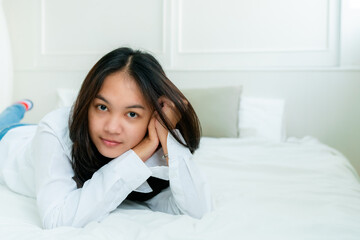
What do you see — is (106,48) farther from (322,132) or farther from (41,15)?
(322,132)

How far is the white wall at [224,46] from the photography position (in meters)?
2.40

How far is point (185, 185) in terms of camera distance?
98cm

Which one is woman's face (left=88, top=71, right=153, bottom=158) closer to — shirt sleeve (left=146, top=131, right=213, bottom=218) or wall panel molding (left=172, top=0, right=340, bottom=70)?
shirt sleeve (left=146, top=131, right=213, bottom=218)

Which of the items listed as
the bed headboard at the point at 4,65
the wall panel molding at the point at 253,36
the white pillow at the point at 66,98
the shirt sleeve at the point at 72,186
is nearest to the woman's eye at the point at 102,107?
the shirt sleeve at the point at 72,186

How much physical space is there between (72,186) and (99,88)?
0.28 m

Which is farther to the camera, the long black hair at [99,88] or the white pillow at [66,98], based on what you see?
the white pillow at [66,98]

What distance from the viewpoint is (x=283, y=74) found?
2.48 m

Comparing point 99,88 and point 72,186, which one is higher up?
point 99,88

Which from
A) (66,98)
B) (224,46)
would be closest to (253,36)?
(224,46)

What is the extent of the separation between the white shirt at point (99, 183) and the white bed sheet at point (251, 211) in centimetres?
4

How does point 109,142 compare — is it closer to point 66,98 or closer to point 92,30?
point 66,98

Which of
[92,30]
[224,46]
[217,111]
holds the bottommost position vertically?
[217,111]

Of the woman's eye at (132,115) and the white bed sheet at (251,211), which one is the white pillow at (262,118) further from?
the woman's eye at (132,115)

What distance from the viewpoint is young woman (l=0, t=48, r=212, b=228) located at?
87cm
